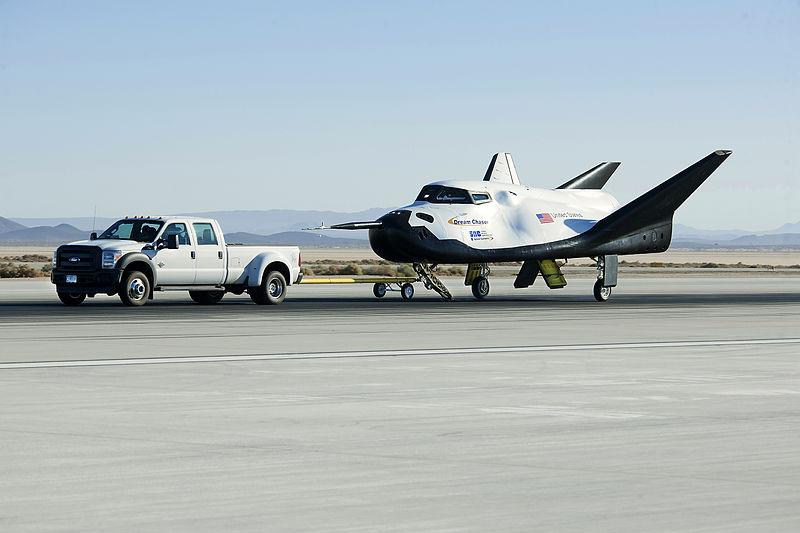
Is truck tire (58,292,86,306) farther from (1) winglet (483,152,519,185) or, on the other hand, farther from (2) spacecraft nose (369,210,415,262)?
(1) winglet (483,152,519,185)

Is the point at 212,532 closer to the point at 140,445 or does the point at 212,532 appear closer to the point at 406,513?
the point at 406,513

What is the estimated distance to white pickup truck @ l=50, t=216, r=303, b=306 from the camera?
31.3 meters

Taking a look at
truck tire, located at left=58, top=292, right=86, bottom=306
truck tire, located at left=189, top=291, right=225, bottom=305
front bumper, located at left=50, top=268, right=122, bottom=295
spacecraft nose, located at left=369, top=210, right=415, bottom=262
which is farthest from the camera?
spacecraft nose, located at left=369, top=210, right=415, bottom=262

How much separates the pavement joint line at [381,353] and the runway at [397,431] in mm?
56

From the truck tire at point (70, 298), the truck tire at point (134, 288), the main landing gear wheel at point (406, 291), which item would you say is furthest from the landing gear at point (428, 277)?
the truck tire at point (70, 298)

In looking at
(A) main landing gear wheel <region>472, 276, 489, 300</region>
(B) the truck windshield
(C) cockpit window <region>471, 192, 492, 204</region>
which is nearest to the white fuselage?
(C) cockpit window <region>471, 192, 492, 204</region>

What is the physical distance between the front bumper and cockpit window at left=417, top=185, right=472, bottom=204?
9954mm

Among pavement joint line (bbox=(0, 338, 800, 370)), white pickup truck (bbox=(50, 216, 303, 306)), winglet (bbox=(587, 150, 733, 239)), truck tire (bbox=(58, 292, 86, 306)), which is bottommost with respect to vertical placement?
pavement joint line (bbox=(0, 338, 800, 370))

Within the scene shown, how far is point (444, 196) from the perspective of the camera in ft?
122

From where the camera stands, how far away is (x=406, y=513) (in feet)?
24.1

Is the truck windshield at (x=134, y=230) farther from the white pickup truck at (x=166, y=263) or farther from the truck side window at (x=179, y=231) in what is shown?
the truck side window at (x=179, y=231)

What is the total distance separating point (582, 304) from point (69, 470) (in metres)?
28.4

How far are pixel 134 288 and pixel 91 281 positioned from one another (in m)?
1.06

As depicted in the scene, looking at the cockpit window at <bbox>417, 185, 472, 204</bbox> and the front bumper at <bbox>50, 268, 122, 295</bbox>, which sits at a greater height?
the cockpit window at <bbox>417, 185, 472, 204</bbox>
